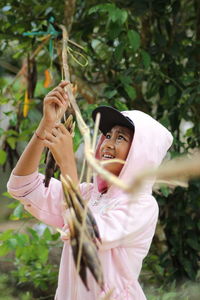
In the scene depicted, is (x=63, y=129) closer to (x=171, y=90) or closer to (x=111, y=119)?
(x=111, y=119)

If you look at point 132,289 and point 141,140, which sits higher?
point 141,140

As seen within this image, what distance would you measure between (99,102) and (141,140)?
1.23m

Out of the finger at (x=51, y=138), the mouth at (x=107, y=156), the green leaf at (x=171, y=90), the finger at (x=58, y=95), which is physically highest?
the green leaf at (x=171, y=90)

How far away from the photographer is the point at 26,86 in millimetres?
3004

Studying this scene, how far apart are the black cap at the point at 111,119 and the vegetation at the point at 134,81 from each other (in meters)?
0.73

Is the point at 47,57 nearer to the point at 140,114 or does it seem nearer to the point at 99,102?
the point at 99,102

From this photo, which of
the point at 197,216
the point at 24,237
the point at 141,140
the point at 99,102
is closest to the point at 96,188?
the point at 141,140

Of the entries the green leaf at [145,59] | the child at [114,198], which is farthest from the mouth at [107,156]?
the green leaf at [145,59]

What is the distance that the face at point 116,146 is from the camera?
188 centimetres

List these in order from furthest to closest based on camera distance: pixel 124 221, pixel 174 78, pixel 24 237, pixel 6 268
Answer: pixel 6 268, pixel 174 78, pixel 24 237, pixel 124 221

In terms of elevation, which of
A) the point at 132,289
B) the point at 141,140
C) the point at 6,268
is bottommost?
the point at 6,268

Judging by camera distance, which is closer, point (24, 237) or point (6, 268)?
point (24, 237)

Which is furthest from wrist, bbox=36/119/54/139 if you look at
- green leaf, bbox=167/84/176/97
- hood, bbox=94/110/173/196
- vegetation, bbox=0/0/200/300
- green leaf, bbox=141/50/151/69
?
green leaf, bbox=167/84/176/97

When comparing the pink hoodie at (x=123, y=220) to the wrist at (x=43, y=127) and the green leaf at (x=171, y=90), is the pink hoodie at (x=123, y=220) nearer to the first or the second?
the wrist at (x=43, y=127)
